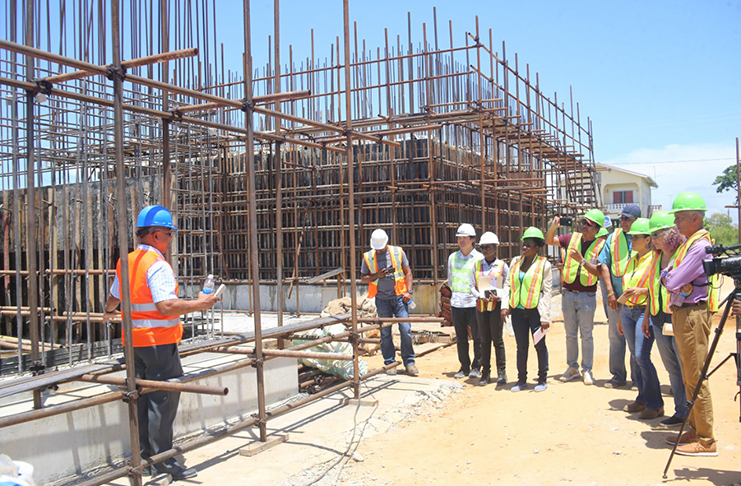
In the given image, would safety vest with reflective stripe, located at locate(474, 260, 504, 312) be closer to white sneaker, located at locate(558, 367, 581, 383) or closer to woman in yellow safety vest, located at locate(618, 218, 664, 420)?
white sneaker, located at locate(558, 367, 581, 383)

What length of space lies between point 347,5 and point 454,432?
4505 mm

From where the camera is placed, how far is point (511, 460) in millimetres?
5145

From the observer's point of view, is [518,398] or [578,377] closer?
[518,398]

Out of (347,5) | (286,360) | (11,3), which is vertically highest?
(11,3)

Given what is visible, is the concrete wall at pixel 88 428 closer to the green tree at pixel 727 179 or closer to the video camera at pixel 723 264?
the video camera at pixel 723 264

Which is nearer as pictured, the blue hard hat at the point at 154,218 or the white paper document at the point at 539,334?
the blue hard hat at the point at 154,218

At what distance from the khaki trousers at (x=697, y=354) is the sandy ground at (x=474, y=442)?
0.27 metres

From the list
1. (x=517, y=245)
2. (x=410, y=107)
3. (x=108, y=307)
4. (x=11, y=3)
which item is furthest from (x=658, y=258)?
(x=517, y=245)

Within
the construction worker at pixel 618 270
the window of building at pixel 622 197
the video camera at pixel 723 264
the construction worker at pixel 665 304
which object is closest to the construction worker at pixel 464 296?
the construction worker at pixel 618 270

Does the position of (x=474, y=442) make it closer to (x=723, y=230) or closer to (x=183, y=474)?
(x=183, y=474)

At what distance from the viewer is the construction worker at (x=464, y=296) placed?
8000 millimetres

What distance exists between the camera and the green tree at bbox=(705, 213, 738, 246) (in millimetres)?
41406

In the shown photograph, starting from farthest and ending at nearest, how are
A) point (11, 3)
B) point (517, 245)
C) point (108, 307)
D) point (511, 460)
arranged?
point (517, 245) → point (11, 3) → point (511, 460) → point (108, 307)

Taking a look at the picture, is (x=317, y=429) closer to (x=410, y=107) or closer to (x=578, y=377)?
(x=578, y=377)
